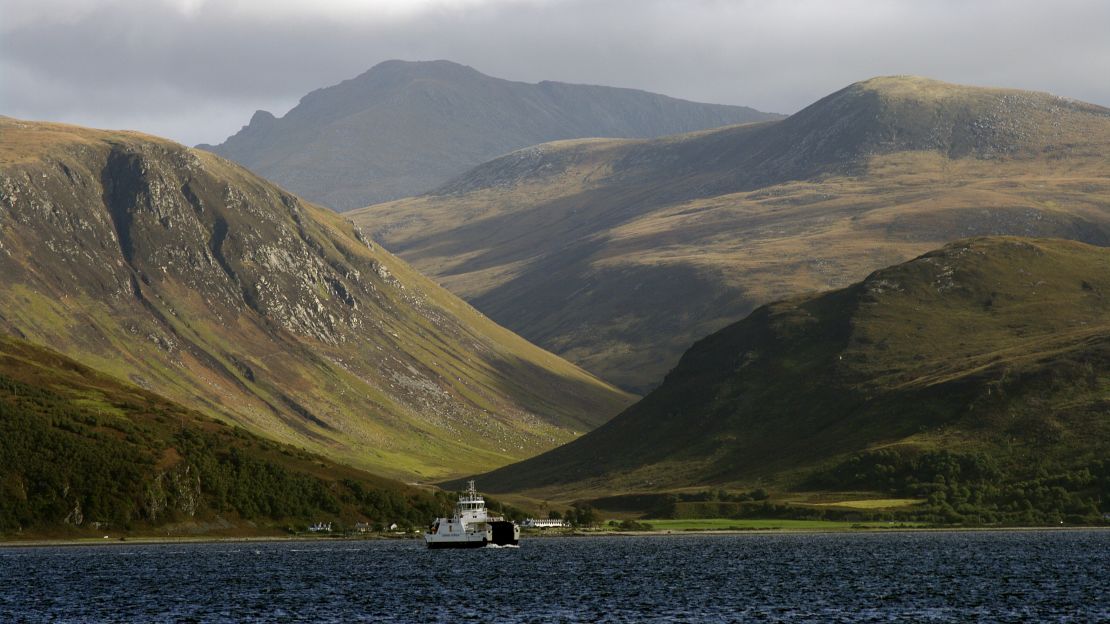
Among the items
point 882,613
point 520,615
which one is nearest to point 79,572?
point 520,615

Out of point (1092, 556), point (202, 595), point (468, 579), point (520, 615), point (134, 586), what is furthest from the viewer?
point (1092, 556)

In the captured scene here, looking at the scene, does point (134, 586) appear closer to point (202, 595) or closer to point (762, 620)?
point (202, 595)

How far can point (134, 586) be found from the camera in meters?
161

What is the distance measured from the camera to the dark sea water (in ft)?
412

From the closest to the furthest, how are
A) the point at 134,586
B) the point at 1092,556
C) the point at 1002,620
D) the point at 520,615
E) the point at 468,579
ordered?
the point at 1002,620, the point at 520,615, the point at 134,586, the point at 468,579, the point at 1092,556

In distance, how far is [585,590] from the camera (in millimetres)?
151625

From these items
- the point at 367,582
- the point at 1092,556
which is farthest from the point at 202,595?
the point at 1092,556

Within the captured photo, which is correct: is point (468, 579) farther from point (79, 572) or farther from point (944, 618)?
point (944, 618)

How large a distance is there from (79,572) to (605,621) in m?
90.1

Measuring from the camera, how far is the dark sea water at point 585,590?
412 feet

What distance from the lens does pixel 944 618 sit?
11969cm

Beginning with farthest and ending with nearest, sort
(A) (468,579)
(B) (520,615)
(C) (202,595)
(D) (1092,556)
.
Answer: (D) (1092,556), (A) (468,579), (C) (202,595), (B) (520,615)

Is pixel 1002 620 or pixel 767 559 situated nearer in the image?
pixel 1002 620

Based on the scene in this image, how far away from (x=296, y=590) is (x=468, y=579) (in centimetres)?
2436
